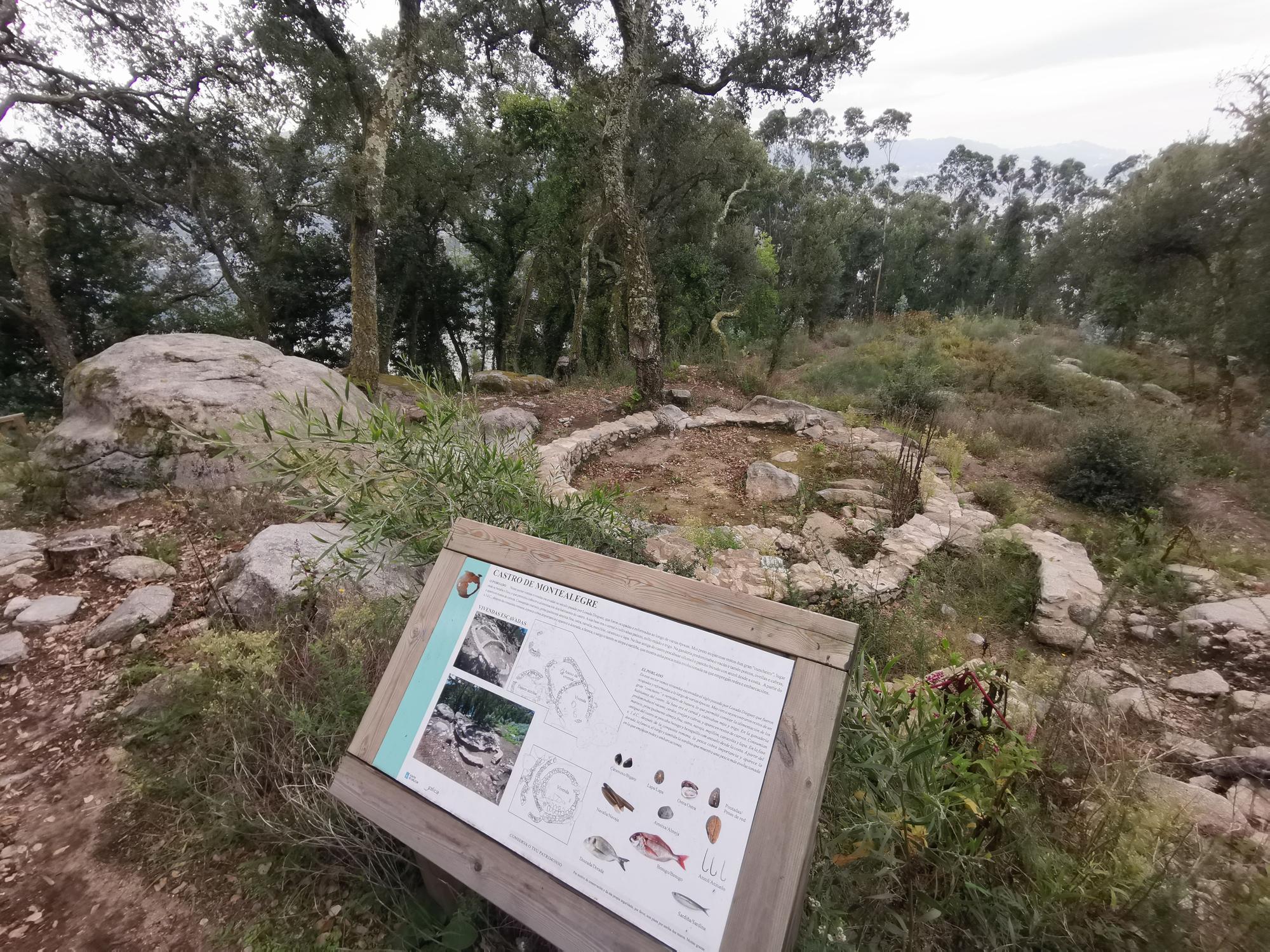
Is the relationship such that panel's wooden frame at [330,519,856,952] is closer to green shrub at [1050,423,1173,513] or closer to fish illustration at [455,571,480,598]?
fish illustration at [455,571,480,598]

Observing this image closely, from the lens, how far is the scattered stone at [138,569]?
11.3 ft

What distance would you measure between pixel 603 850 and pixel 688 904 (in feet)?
0.78

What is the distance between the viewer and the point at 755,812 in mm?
1271

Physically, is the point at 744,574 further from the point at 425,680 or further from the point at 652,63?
the point at 652,63

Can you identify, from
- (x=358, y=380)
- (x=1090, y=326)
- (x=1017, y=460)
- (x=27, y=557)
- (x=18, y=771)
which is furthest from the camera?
(x=1090, y=326)

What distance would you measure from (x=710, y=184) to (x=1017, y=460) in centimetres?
1080

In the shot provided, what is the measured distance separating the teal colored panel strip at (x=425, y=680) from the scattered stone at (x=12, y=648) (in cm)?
268

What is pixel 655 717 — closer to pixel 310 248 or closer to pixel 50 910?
pixel 50 910

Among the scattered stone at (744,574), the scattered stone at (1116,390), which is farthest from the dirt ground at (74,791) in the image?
the scattered stone at (1116,390)


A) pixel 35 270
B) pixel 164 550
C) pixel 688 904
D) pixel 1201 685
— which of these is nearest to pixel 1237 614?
pixel 1201 685

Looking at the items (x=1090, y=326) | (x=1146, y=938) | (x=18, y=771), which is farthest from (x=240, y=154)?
(x=1090, y=326)

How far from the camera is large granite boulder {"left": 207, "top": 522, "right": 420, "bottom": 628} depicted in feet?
9.49

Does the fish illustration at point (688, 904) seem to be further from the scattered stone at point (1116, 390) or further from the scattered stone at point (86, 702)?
the scattered stone at point (1116, 390)

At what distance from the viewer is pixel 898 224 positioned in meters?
26.7
